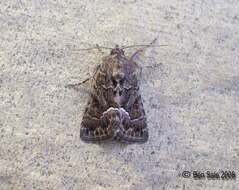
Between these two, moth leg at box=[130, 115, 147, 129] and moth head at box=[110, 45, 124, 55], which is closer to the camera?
moth leg at box=[130, 115, 147, 129]

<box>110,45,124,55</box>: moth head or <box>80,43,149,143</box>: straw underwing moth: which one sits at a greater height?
<box>110,45,124,55</box>: moth head

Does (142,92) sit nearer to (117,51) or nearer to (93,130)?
(117,51)

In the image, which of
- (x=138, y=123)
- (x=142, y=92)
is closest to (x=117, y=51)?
(x=142, y=92)

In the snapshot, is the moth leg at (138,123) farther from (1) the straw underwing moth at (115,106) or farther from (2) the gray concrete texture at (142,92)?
(2) the gray concrete texture at (142,92)

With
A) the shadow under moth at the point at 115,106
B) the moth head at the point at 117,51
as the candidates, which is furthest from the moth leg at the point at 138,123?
the moth head at the point at 117,51

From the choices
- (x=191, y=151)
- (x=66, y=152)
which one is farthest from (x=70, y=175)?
(x=191, y=151)

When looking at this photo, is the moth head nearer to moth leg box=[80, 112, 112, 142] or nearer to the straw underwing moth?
the straw underwing moth

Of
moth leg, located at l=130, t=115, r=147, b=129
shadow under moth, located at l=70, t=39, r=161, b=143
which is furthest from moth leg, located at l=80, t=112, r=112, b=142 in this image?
moth leg, located at l=130, t=115, r=147, b=129
